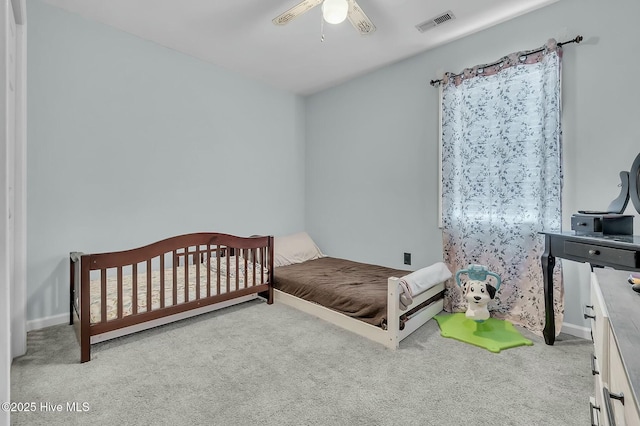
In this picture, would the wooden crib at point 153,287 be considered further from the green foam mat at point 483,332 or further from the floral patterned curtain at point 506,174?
the floral patterned curtain at point 506,174

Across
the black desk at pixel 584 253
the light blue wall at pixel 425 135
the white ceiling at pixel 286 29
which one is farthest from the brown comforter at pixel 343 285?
the white ceiling at pixel 286 29

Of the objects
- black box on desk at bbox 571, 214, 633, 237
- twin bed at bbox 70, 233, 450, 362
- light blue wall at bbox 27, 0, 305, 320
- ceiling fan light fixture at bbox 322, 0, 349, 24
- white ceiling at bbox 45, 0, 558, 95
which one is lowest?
twin bed at bbox 70, 233, 450, 362

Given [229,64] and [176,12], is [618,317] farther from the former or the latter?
[229,64]

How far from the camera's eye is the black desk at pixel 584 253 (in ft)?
5.15

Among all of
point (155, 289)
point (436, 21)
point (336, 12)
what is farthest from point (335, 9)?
point (155, 289)

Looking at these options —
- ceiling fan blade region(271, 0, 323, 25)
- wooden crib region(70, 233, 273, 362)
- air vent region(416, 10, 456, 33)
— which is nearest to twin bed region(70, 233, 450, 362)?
wooden crib region(70, 233, 273, 362)

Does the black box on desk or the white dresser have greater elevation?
the black box on desk

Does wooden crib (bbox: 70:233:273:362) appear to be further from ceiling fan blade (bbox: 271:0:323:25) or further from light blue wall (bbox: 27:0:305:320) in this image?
ceiling fan blade (bbox: 271:0:323:25)

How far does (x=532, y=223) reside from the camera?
236 cm

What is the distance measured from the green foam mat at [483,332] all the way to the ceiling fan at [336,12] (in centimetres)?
229

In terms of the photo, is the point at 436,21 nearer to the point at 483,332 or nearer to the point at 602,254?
the point at 602,254

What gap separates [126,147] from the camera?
278cm

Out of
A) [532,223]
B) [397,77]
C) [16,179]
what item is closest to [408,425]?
[532,223]

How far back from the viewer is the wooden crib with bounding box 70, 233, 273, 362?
6.26 feet
